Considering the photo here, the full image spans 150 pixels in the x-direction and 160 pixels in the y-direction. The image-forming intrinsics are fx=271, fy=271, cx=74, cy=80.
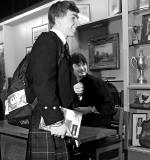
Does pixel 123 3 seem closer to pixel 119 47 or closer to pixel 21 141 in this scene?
pixel 119 47

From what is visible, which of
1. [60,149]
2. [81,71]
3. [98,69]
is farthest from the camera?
[98,69]

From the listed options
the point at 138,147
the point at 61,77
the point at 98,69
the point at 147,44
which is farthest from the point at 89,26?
the point at 61,77

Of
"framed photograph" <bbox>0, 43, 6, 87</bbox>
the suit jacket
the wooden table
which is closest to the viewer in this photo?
the suit jacket

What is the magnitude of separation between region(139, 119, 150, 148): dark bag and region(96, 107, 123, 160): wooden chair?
237mm

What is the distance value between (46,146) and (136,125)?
69.8 inches

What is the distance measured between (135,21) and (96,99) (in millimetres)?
1018

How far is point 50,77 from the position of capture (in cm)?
143

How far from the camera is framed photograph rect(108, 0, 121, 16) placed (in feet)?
10.5

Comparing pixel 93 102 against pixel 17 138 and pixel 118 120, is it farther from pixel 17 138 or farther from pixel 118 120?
pixel 17 138

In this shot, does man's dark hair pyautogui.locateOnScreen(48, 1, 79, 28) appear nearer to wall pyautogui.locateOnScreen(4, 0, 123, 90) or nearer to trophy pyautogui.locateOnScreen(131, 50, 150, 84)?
trophy pyautogui.locateOnScreen(131, 50, 150, 84)

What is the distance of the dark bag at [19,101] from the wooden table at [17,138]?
2.04 feet

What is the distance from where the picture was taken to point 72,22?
1.57 metres

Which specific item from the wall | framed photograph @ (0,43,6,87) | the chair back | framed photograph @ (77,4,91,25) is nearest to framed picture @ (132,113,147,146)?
the chair back

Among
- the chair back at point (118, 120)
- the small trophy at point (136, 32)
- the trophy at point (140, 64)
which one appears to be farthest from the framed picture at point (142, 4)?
the chair back at point (118, 120)
